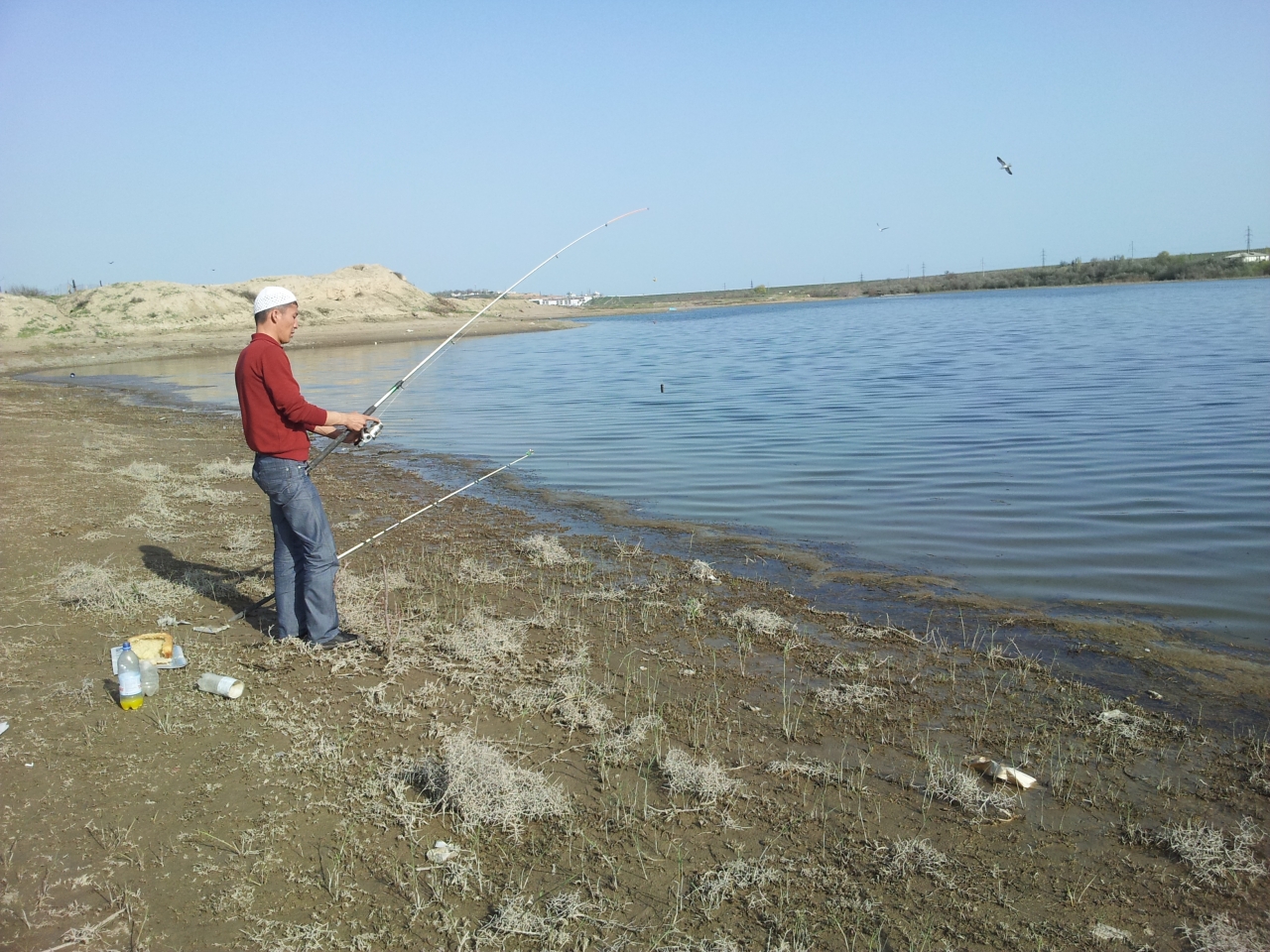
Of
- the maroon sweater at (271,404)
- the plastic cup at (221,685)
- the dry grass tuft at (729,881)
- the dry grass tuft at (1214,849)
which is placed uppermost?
the maroon sweater at (271,404)

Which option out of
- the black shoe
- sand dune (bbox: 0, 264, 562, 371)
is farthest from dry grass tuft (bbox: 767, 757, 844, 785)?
sand dune (bbox: 0, 264, 562, 371)

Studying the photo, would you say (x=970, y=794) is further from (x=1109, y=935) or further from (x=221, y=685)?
(x=221, y=685)

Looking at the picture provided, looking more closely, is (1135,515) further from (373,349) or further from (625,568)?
(373,349)

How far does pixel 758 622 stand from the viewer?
632 centimetres

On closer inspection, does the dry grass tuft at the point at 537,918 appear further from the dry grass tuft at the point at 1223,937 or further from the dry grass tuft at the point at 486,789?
the dry grass tuft at the point at 1223,937

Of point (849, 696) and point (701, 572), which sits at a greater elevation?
point (701, 572)

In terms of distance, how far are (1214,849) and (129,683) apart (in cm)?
519

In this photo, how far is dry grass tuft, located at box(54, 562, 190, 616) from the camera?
20.5 ft

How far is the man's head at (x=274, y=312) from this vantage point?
5.39 meters

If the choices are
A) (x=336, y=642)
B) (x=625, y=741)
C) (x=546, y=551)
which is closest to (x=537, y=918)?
(x=625, y=741)

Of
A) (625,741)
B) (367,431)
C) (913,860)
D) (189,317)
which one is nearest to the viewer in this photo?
(913,860)

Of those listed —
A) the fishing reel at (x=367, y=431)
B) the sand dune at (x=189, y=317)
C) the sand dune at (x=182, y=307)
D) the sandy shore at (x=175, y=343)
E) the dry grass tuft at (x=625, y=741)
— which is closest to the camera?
the dry grass tuft at (x=625, y=741)

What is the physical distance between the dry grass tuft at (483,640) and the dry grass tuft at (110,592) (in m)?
2.16

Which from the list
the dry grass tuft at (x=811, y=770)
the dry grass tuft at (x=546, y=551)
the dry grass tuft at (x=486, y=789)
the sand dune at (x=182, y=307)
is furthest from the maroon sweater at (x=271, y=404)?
the sand dune at (x=182, y=307)
